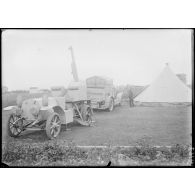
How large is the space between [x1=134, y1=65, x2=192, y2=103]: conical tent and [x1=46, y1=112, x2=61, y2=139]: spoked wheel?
4.36ft

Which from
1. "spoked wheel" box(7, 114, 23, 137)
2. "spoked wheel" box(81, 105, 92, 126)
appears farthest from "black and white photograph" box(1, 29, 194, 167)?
"spoked wheel" box(81, 105, 92, 126)

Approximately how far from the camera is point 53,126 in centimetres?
559

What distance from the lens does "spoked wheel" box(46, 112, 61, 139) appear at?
5.52 meters

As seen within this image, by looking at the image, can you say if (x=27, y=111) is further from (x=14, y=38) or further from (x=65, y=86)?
(x=14, y=38)

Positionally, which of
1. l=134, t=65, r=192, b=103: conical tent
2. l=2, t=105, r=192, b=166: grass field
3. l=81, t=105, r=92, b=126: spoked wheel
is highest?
l=134, t=65, r=192, b=103: conical tent

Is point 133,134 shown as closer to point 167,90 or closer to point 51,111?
point 167,90

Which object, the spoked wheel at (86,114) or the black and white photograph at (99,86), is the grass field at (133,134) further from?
the spoked wheel at (86,114)

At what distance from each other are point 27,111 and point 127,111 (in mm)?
1580

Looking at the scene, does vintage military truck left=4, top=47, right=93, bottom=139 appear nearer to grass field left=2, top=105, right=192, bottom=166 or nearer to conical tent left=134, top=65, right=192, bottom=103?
grass field left=2, top=105, right=192, bottom=166

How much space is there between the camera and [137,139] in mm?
5566

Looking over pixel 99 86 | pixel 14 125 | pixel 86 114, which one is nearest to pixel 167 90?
pixel 99 86

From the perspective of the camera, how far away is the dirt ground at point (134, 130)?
18.3 feet

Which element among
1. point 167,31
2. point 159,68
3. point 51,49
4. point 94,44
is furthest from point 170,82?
point 51,49

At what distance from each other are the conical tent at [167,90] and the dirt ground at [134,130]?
158mm
